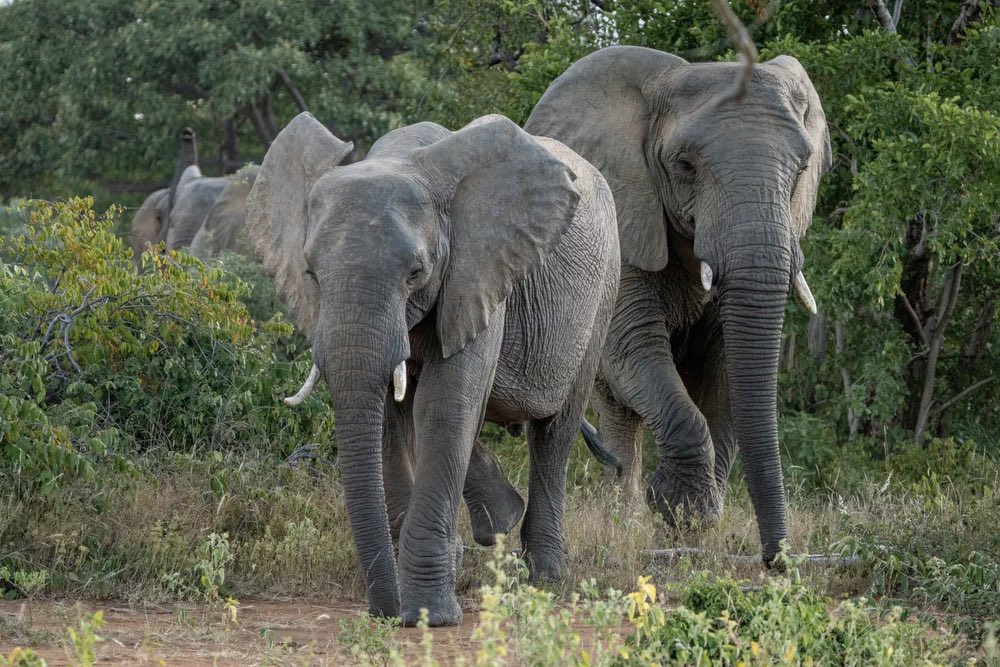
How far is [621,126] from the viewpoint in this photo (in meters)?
8.52

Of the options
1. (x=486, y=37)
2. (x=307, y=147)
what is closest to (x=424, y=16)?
(x=486, y=37)

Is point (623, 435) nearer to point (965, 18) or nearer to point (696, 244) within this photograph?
point (696, 244)

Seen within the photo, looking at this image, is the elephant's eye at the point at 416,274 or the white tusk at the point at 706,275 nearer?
the elephant's eye at the point at 416,274

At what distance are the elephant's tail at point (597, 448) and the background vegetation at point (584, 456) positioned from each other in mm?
215

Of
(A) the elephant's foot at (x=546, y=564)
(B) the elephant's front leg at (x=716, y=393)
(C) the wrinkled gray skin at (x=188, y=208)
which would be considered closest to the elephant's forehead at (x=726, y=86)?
(B) the elephant's front leg at (x=716, y=393)

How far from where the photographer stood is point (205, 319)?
8227 mm

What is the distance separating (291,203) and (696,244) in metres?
2.04

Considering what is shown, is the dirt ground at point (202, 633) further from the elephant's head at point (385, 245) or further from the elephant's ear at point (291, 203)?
the elephant's ear at point (291, 203)

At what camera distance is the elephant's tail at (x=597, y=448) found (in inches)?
337

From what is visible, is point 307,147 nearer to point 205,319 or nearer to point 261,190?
point 261,190

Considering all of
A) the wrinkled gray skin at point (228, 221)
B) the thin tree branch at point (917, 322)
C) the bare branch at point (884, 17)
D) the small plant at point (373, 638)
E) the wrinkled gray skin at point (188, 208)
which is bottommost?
the wrinkled gray skin at point (188, 208)

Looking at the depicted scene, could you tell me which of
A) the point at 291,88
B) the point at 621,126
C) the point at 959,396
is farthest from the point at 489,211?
the point at 291,88

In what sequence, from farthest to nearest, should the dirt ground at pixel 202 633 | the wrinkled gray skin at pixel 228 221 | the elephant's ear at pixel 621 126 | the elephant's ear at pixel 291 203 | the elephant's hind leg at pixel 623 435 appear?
the wrinkled gray skin at pixel 228 221 < the elephant's hind leg at pixel 623 435 < the elephant's ear at pixel 621 126 < the elephant's ear at pixel 291 203 < the dirt ground at pixel 202 633

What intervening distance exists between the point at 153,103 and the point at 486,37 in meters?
12.4
